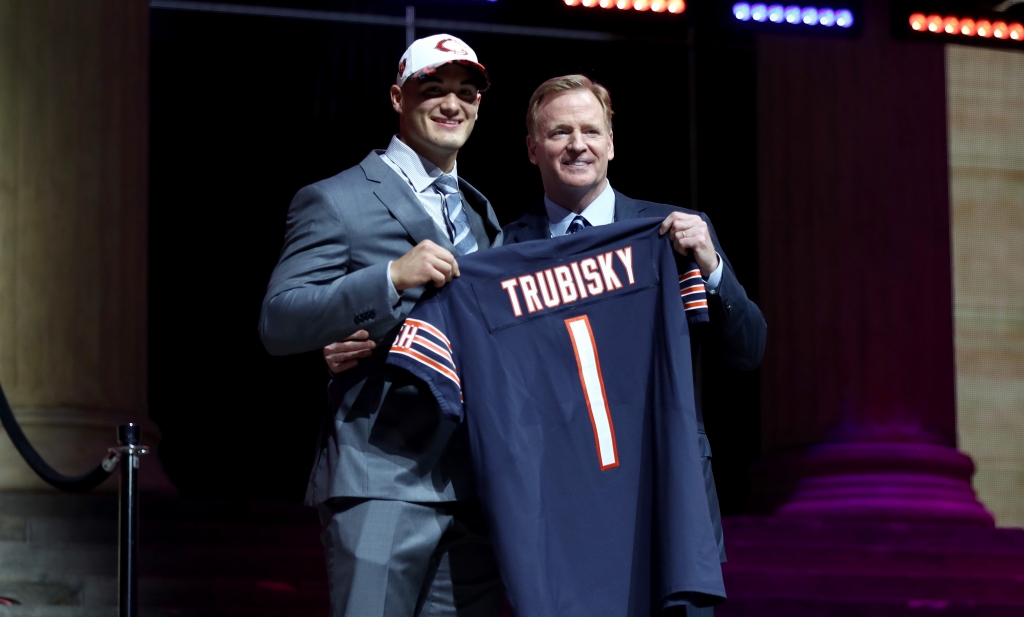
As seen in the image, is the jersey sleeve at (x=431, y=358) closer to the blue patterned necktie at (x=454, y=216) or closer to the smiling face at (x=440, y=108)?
the blue patterned necktie at (x=454, y=216)

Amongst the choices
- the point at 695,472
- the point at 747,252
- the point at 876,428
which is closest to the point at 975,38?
the point at 876,428

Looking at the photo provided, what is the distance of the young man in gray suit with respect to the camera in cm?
307

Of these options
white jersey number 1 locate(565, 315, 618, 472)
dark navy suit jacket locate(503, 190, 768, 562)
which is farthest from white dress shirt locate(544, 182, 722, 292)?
white jersey number 1 locate(565, 315, 618, 472)

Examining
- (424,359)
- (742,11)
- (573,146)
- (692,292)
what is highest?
(742,11)

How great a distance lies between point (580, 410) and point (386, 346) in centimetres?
45

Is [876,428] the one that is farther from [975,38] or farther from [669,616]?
[669,616]

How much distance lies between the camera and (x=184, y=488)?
1227 centimetres

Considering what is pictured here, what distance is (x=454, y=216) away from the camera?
3402 mm

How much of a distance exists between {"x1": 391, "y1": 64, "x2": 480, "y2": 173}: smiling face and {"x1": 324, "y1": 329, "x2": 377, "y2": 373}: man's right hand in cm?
48

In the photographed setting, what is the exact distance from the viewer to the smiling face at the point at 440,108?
3301mm

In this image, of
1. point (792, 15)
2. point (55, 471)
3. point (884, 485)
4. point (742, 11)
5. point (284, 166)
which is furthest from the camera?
point (284, 166)

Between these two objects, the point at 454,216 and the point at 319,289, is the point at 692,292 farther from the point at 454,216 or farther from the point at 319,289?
the point at 319,289

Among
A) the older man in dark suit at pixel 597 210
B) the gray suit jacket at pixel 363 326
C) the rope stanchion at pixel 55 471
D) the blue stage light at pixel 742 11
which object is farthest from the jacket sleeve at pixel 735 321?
the blue stage light at pixel 742 11

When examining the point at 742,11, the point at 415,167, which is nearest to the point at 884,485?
the point at 742,11
